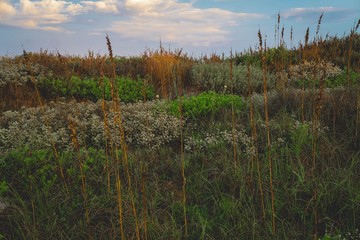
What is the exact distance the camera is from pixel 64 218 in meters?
3.36

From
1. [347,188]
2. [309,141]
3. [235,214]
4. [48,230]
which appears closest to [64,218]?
[48,230]

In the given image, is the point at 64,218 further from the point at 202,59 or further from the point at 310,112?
the point at 202,59

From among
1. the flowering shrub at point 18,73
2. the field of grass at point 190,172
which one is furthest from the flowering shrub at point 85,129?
the flowering shrub at point 18,73

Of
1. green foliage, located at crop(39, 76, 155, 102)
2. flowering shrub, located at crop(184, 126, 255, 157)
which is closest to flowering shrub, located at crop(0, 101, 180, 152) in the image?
flowering shrub, located at crop(184, 126, 255, 157)

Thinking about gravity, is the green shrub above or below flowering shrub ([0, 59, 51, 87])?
below

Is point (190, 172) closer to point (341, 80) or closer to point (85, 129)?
point (85, 129)

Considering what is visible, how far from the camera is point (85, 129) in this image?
5.60 meters

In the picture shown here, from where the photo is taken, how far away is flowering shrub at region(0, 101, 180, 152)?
5234 mm

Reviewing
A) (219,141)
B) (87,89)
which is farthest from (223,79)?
(219,141)

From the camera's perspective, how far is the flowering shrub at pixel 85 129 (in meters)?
5.23

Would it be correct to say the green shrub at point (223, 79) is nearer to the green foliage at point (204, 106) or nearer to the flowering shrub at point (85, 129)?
the green foliage at point (204, 106)

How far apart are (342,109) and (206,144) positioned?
2.20 metres

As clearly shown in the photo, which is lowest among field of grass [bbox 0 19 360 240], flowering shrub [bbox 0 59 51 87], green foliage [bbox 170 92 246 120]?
field of grass [bbox 0 19 360 240]

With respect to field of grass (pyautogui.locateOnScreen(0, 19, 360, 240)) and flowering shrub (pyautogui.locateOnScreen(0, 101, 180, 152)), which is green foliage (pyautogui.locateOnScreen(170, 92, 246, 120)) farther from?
flowering shrub (pyautogui.locateOnScreen(0, 101, 180, 152))
